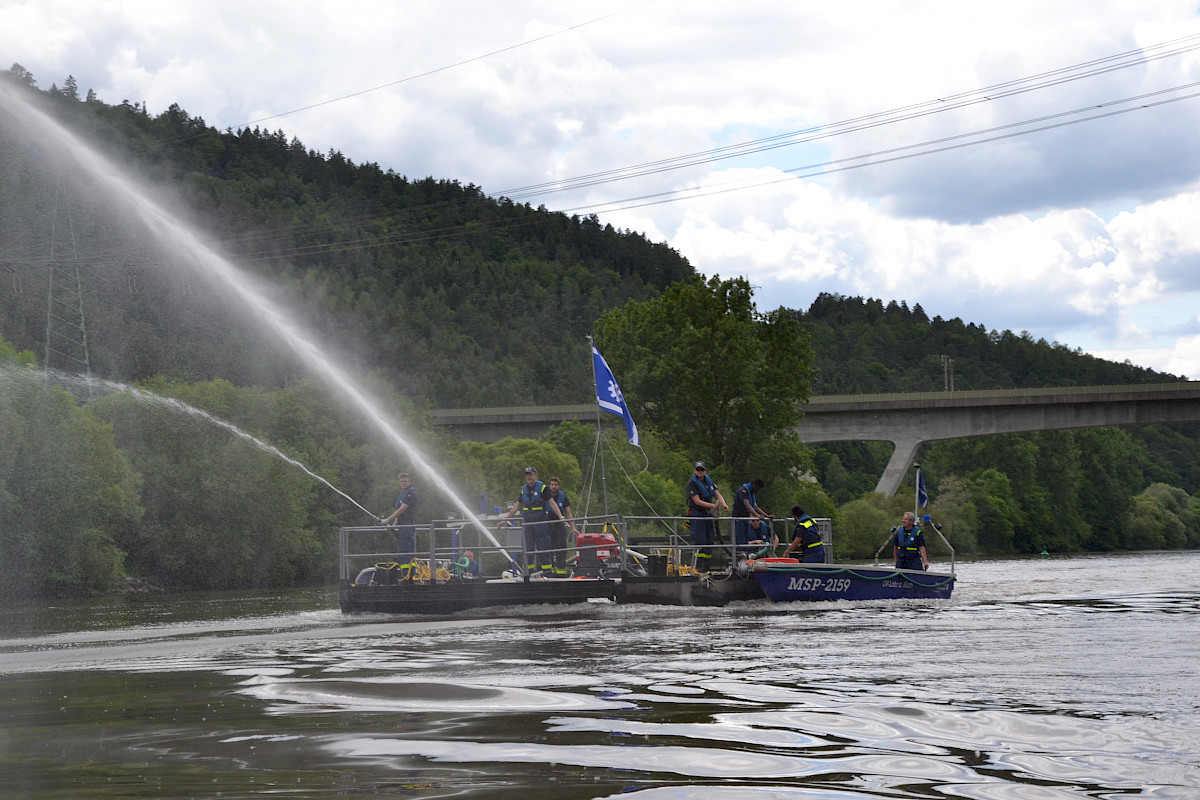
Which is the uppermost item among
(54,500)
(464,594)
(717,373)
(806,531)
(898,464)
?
(717,373)

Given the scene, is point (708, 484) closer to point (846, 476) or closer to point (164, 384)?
point (164, 384)

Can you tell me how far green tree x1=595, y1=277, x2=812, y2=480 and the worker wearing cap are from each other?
44294 millimetres

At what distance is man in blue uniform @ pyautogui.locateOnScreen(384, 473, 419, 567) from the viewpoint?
23.8 metres

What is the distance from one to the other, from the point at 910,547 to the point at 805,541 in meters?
2.66

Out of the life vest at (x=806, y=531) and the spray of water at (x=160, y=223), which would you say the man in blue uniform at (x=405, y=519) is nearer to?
the spray of water at (x=160, y=223)

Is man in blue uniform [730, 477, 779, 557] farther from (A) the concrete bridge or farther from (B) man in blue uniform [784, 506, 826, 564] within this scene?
(A) the concrete bridge

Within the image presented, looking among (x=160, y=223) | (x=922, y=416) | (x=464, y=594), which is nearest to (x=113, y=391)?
(x=160, y=223)

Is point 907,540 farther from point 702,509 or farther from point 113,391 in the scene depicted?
point 113,391

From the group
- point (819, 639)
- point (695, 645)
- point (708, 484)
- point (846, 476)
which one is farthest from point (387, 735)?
point (846, 476)

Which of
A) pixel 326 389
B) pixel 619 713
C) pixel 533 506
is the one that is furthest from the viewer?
pixel 326 389

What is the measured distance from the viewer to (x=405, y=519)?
83.0 feet

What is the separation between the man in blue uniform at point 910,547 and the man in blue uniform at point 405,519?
10.0 m

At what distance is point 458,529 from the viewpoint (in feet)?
89.8

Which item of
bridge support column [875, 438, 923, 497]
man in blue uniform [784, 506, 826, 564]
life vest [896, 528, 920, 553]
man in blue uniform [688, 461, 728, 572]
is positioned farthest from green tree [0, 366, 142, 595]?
bridge support column [875, 438, 923, 497]
